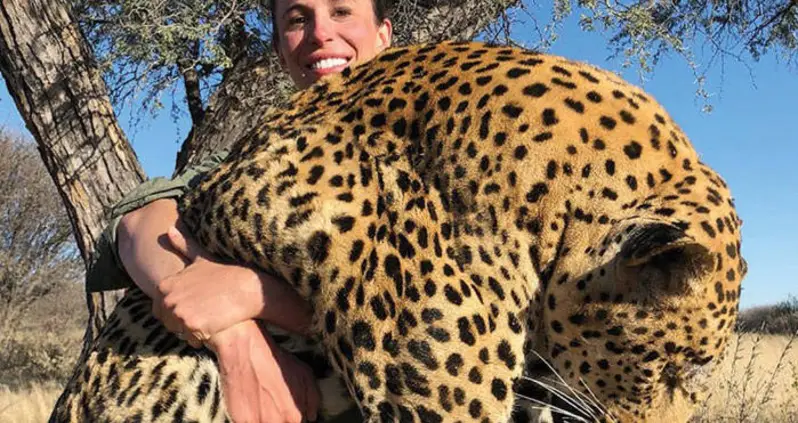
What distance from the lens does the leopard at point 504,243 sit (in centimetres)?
199

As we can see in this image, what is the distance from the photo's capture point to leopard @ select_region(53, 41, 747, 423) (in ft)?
6.52

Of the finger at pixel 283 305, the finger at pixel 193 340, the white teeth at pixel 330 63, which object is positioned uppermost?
the white teeth at pixel 330 63

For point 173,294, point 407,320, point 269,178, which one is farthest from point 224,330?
point 407,320

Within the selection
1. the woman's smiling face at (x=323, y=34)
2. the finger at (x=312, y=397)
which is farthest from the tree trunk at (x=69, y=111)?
the finger at (x=312, y=397)

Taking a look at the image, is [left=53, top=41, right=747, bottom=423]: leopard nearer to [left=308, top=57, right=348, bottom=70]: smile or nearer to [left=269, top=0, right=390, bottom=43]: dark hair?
[left=308, top=57, right=348, bottom=70]: smile

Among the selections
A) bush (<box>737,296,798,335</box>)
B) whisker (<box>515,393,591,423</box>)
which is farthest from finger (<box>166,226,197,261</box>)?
bush (<box>737,296,798,335</box>)

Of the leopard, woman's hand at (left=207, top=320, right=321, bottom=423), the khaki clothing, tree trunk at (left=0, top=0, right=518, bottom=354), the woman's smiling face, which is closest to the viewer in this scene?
the leopard

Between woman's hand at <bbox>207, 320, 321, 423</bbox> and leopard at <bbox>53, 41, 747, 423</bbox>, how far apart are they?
0.62ft

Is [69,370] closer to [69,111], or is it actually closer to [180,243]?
[69,111]

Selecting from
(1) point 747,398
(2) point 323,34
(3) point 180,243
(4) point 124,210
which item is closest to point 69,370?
(1) point 747,398

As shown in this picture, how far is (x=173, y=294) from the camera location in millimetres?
2520

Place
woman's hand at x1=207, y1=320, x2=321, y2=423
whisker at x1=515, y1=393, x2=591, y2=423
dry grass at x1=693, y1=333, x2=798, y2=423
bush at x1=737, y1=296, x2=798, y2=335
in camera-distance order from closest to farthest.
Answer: whisker at x1=515, y1=393, x2=591, y2=423 < woman's hand at x1=207, y1=320, x2=321, y2=423 < dry grass at x1=693, y1=333, x2=798, y2=423 < bush at x1=737, y1=296, x2=798, y2=335

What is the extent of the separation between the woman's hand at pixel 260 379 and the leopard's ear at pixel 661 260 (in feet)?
3.38

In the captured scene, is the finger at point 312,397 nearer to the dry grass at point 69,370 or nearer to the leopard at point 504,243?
the leopard at point 504,243
